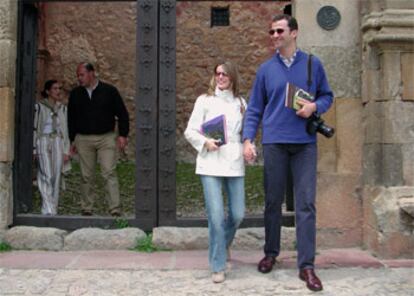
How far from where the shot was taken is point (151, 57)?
4910 millimetres

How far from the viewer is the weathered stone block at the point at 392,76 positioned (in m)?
4.38

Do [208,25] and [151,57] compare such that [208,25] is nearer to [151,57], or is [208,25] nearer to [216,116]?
[151,57]

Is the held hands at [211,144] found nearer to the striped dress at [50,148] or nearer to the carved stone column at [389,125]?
the carved stone column at [389,125]

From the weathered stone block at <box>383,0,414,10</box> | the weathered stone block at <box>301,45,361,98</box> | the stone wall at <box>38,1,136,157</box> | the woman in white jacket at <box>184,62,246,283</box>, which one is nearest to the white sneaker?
the woman in white jacket at <box>184,62,246,283</box>

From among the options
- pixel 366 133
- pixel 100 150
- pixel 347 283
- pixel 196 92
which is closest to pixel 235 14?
pixel 196 92

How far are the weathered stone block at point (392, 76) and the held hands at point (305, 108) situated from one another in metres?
1.04

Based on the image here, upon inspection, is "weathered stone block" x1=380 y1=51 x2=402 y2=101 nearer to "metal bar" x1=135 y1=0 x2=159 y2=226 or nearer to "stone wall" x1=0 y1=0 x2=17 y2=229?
"metal bar" x1=135 y1=0 x2=159 y2=226

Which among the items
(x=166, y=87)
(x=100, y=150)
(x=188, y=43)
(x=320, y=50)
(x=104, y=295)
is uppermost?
(x=188, y=43)

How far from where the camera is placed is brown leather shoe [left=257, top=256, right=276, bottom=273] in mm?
3887

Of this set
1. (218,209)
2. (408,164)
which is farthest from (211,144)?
(408,164)

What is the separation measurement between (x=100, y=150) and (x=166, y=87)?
1.40 meters

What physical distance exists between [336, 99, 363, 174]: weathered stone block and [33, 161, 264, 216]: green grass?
199 centimetres

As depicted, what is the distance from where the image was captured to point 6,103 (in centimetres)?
471

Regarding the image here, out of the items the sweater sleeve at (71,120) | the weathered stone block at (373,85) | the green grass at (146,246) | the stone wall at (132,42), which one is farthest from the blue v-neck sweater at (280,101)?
the stone wall at (132,42)
